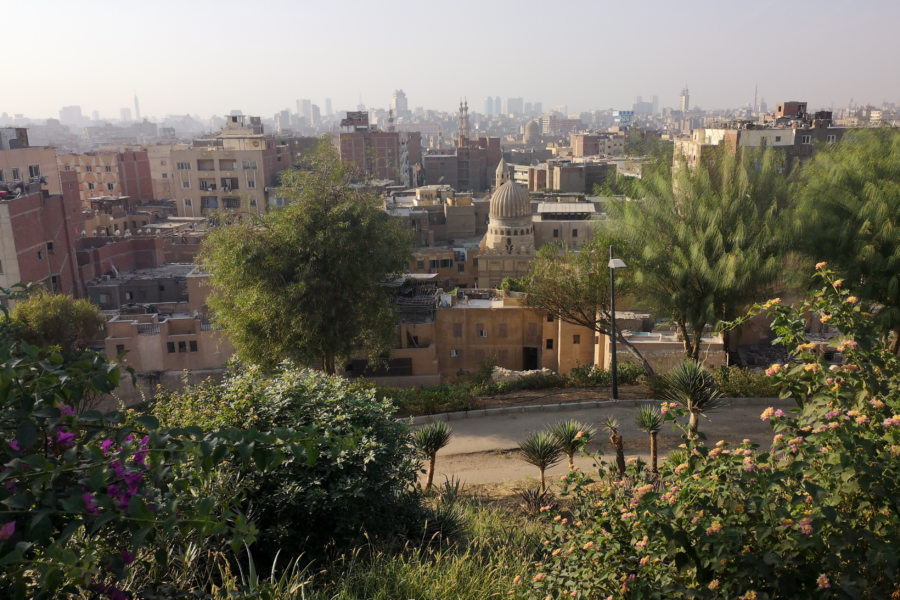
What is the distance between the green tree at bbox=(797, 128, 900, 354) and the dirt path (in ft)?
9.44

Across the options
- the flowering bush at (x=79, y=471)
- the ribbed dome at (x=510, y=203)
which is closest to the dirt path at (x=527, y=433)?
the flowering bush at (x=79, y=471)

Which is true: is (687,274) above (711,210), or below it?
below

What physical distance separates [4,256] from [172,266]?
10321mm

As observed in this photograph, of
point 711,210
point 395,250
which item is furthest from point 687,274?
Answer: point 395,250

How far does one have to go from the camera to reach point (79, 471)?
3.58 meters

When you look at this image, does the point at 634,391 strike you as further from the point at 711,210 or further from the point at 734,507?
the point at 734,507

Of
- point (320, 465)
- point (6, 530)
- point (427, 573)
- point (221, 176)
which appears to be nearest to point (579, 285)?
point (320, 465)

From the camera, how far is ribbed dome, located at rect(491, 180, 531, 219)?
143ft

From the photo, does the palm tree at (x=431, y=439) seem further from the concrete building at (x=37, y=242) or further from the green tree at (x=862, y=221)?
the concrete building at (x=37, y=242)

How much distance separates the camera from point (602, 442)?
12875 millimetres

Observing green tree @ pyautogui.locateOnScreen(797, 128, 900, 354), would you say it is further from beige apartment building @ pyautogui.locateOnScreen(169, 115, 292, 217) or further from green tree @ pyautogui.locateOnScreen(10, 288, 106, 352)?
beige apartment building @ pyautogui.locateOnScreen(169, 115, 292, 217)

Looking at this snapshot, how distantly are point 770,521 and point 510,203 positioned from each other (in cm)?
3993

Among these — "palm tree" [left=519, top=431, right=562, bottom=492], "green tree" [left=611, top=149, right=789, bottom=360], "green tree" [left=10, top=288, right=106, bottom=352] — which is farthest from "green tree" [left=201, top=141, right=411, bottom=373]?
"green tree" [left=10, top=288, right=106, bottom=352]

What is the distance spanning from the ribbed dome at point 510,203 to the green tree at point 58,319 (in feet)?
81.1
